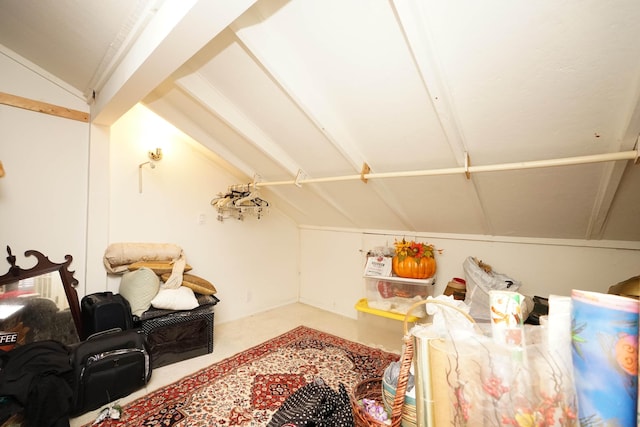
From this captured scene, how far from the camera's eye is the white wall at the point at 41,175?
203cm

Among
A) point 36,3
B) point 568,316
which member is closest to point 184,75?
point 36,3

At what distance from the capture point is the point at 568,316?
0.60 metres

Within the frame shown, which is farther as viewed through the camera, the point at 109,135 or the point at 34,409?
the point at 109,135

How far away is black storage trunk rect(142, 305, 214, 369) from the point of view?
7.63 ft

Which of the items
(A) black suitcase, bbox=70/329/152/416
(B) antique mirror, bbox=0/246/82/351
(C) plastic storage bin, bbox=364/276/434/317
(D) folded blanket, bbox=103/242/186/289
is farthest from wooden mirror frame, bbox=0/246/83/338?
(C) plastic storage bin, bbox=364/276/434/317

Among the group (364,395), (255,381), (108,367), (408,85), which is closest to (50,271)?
(108,367)

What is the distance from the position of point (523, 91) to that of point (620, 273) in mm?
1838

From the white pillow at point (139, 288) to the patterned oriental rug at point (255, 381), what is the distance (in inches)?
27.0

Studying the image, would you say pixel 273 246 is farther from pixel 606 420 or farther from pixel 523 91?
pixel 606 420

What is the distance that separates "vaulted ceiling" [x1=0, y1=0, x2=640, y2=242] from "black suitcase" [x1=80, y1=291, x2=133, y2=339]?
59.0 inches

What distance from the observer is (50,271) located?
2.19m

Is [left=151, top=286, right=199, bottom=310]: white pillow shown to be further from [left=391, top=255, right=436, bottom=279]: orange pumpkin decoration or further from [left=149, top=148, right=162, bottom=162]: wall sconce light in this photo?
[left=391, top=255, right=436, bottom=279]: orange pumpkin decoration

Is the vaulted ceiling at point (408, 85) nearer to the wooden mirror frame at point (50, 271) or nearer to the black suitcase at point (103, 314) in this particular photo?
the wooden mirror frame at point (50, 271)

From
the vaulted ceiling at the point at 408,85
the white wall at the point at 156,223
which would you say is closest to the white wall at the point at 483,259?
the white wall at the point at 156,223
